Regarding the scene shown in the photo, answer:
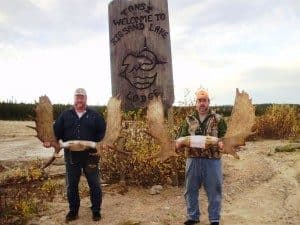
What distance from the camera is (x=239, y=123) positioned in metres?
7.15

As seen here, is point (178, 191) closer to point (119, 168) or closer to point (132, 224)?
point (119, 168)

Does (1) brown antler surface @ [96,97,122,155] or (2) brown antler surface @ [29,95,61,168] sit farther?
(2) brown antler surface @ [29,95,61,168]

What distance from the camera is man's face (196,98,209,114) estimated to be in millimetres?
7125

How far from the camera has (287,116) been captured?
15133 mm

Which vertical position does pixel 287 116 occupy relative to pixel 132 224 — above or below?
above

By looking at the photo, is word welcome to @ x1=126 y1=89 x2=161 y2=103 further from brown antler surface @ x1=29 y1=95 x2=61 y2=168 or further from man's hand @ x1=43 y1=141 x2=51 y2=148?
man's hand @ x1=43 y1=141 x2=51 y2=148

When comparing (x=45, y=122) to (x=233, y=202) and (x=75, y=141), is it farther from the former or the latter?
(x=233, y=202)

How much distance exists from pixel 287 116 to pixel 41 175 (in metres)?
7.63

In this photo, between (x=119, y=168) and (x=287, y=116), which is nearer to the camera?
(x=119, y=168)

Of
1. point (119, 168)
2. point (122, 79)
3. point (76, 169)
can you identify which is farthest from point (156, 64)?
point (76, 169)

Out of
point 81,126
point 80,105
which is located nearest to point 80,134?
point 81,126

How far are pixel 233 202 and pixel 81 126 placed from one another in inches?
109

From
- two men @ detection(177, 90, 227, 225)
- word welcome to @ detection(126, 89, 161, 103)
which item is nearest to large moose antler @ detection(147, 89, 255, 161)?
two men @ detection(177, 90, 227, 225)

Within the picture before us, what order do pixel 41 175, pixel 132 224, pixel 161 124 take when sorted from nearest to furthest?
1. pixel 161 124
2. pixel 132 224
3. pixel 41 175
